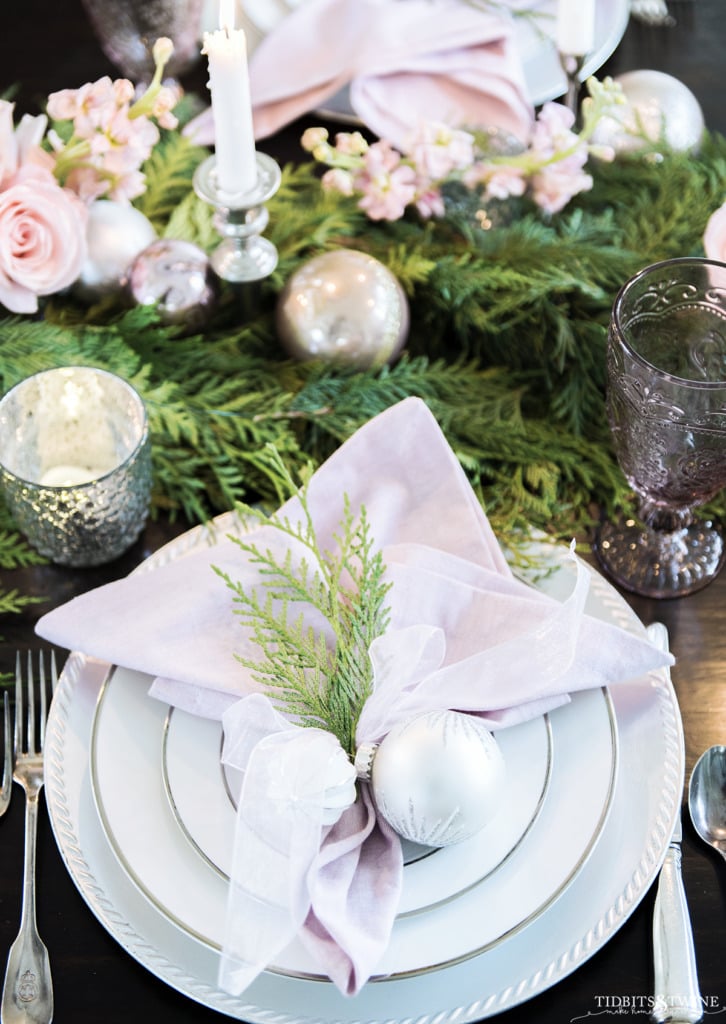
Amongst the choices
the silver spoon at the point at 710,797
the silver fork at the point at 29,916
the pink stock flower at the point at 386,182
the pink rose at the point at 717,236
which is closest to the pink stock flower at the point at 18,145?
the pink stock flower at the point at 386,182

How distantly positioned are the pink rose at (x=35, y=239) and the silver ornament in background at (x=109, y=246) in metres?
0.05

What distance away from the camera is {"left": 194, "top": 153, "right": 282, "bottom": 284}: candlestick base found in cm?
75

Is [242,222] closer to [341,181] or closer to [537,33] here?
[341,181]

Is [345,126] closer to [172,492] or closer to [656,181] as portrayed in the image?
[656,181]

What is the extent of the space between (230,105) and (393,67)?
0.29m

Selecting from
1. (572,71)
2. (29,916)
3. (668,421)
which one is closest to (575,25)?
(572,71)

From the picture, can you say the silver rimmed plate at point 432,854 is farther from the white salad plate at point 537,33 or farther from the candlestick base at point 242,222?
the white salad plate at point 537,33

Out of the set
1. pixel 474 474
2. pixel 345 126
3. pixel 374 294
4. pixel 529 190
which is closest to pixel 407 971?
pixel 474 474

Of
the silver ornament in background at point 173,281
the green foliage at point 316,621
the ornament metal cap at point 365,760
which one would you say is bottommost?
the ornament metal cap at point 365,760

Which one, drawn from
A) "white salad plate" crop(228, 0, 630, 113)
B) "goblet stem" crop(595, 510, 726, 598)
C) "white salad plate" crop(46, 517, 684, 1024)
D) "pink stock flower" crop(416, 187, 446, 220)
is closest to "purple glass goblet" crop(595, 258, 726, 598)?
"goblet stem" crop(595, 510, 726, 598)

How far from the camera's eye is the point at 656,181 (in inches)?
34.9

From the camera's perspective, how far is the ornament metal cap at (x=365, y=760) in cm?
54

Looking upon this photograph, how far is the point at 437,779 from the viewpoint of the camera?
511 millimetres

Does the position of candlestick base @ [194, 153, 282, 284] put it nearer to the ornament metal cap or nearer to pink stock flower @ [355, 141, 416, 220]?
pink stock flower @ [355, 141, 416, 220]
